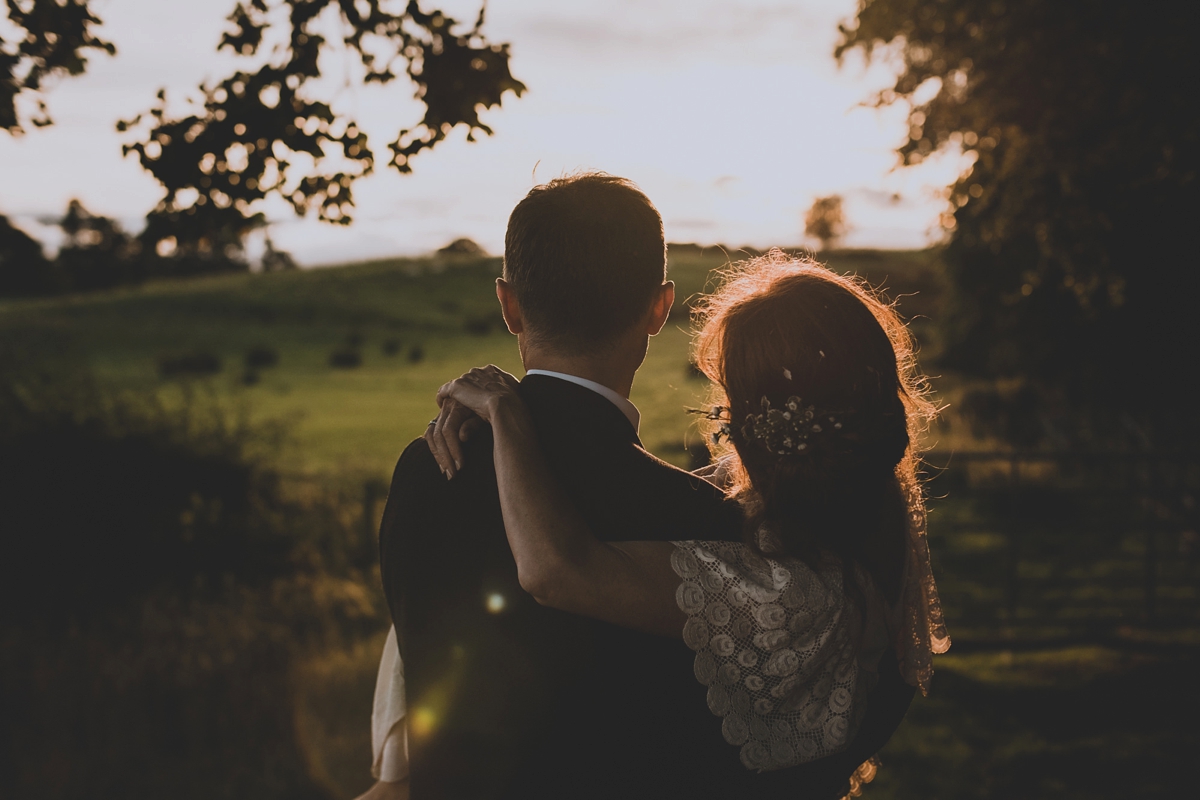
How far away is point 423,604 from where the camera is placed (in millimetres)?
2109

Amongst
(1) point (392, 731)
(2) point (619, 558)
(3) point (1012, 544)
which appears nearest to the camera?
(2) point (619, 558)

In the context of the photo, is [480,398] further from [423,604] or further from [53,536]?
[53,536]

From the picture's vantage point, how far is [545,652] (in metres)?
2.04

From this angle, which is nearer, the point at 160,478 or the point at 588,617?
the point at 588,617

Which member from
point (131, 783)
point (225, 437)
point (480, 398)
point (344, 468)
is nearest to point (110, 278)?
point (344, 468)

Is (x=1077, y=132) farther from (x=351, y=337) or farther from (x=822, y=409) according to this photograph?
(x=351, y=337)

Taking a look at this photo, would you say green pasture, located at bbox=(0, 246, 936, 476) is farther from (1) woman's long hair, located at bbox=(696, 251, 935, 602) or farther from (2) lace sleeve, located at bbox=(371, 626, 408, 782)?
(1) woman's long hair, located at bbox=(696, 251, 935, 602)

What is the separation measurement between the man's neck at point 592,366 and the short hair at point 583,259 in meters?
0.03

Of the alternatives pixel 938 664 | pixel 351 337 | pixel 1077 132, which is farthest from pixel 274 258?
pixel 351 337

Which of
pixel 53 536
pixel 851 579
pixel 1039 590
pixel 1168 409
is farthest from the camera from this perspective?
pixel 1168 409

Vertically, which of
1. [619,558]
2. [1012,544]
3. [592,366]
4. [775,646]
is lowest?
[1012,544]

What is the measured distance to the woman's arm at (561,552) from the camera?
1913 mm

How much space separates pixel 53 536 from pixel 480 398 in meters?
8.64

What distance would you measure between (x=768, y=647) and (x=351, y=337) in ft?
182
